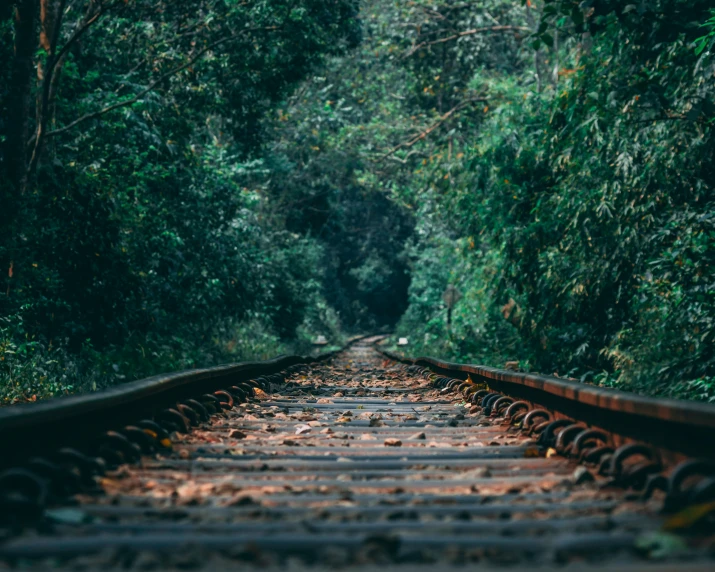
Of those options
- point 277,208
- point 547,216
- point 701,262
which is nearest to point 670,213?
point 701,262

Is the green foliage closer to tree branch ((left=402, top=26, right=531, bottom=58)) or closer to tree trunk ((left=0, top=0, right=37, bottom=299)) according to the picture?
tree trunk ((left=0, top=0, right=37, bottom=299))

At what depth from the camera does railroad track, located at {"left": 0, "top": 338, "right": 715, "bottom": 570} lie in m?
2.42

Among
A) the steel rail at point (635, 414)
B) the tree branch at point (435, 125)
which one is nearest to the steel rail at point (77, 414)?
the steel rail at point (635, 414)

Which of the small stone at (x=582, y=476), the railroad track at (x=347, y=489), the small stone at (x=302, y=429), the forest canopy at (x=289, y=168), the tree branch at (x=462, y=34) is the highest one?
the tree branch at (x=462, y=34)

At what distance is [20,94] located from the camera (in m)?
11.4

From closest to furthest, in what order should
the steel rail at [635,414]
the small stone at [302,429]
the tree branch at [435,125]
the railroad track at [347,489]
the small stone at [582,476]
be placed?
1. the railroad track at [347,489]
2. the steel rail at [635,414]
3. the small stone at [582,476]
4. the small stone at [302,429]
5. the tree branch at [435,125]

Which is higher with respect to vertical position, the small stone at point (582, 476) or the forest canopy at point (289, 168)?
the forest canopy at point (289, 168)

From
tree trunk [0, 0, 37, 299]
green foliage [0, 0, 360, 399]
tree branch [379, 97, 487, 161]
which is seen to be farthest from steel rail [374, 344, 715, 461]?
tree branch [379, 97, 487, 161]

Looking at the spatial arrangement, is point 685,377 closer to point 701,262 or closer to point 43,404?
point 701,262

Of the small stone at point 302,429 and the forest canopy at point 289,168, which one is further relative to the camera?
the forest canopy at point 289,168

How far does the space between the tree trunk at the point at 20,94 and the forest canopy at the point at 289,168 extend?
0.11 ft

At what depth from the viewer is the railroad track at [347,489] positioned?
2.42 metres

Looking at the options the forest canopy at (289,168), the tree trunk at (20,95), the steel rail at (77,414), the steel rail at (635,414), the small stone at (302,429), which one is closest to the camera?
the steel rail at (635,414)

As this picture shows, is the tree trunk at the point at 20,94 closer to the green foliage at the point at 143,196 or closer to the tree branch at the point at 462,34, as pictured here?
the green foliage at the point at 143,196
